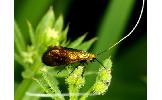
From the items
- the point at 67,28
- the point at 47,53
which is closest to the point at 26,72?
the point at 47,53

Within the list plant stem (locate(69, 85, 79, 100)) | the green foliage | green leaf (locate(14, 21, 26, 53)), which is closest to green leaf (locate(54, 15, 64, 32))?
the green foliage

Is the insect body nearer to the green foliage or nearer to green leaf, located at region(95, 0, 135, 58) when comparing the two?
the green foliage

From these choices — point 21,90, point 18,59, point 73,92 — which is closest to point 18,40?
point 18,59

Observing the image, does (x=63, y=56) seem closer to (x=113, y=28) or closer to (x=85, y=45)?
(x=85, y=45)

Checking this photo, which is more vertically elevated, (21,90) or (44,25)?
(44,25)

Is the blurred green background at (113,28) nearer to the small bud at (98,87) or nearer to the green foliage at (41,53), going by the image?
the green foliage at (41,53)
